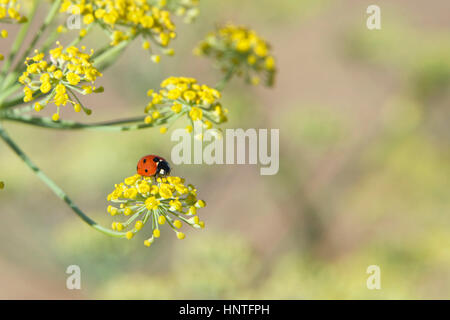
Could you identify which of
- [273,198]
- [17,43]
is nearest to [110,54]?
[17,43]

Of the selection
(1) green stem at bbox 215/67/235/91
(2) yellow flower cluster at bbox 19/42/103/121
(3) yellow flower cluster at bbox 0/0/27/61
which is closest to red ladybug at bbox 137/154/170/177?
(2) yellow flower cluster at bbox 19/42/103/121

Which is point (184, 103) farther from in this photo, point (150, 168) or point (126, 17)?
point (126, 17)

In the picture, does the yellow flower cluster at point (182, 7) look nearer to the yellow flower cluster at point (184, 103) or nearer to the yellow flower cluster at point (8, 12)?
the yellow flower cluster at point (184, 103)

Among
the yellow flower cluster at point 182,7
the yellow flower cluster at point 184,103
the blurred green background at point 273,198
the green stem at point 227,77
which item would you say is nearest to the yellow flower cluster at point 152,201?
the yellow flower cluster at point 184,103

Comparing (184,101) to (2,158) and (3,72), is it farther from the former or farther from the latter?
(2,158)

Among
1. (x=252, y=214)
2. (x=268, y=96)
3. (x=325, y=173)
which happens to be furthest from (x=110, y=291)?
(x=268, y=96)

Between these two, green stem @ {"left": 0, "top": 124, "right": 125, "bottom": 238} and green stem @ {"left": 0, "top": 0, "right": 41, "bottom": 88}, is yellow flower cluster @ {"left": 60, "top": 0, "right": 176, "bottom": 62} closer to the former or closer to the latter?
green stem @ {"left": 0, "top": 0, "right": 41, "bottom": 88}
